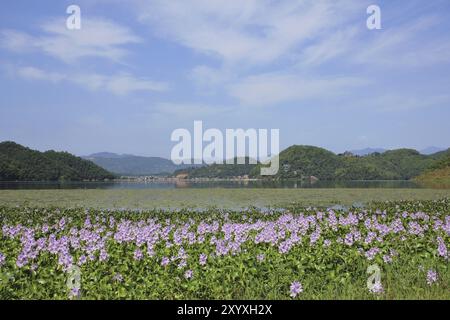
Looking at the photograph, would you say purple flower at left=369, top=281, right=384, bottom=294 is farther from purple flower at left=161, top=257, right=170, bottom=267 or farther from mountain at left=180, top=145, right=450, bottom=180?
mountain at left=180, top=145, right=450, bottom=180

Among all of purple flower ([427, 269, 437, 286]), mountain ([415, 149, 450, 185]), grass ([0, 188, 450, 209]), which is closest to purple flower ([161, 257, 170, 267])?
purple flower ([427, 269, 437, 286])

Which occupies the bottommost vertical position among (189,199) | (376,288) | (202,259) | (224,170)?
(189,199)

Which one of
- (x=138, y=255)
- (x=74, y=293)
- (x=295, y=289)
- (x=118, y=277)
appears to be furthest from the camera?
(x=138, y=255)

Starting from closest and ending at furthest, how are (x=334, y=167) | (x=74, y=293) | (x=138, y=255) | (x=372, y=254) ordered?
(x=74, y=293) → (x=138, y=255) → (x=372, y=254) → (x=334, y=167)

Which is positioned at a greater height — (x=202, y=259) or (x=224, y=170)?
(x=224, y=170)

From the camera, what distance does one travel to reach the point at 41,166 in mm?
120812

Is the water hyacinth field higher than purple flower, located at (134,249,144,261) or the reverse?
the reverse

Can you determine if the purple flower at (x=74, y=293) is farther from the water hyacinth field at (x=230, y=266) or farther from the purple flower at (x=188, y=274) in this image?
the purple flower at (x=188, y=274)

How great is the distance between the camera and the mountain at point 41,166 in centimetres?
10875

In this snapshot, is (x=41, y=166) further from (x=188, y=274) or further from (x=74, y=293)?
(x=74, y=293)

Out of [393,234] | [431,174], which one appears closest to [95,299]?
[393,234]

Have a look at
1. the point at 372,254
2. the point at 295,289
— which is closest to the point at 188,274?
the point at 295,289

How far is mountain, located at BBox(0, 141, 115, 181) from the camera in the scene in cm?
10875

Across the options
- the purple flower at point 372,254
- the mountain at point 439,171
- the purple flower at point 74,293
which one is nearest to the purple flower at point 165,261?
the purple flower at point 74,293
